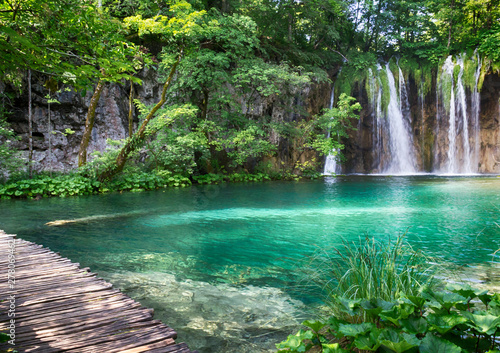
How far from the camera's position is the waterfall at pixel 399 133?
23.2 m

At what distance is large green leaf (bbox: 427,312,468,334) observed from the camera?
6.04 feet

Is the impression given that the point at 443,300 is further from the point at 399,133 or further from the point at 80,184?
the point at 399,133

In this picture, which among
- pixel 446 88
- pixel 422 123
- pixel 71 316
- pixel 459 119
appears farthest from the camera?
pixel 422 123

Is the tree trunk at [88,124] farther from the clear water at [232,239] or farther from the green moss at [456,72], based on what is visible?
the green moss at [456,72]

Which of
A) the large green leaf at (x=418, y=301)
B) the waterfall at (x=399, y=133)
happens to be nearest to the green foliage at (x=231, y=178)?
the waterfall at (x=399, y=133)

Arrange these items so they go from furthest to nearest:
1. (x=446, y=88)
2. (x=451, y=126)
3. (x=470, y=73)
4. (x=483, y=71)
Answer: (x=451, y=126) → (x=446, y=88) → (x=470, y=73) → (x=483, y=71)

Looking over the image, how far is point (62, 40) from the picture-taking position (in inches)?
121

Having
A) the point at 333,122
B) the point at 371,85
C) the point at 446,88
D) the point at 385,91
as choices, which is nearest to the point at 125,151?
the point at 333,122

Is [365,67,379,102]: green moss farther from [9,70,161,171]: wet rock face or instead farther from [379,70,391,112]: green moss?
[9,70,161,171]: wet rock face

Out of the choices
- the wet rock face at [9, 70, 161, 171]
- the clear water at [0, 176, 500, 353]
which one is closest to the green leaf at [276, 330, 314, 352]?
the clear water at [0, 176, 500, 353]

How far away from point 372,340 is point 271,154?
59.5ft

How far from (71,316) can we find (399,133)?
79.1ft

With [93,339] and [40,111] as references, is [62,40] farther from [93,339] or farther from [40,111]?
[40,111]

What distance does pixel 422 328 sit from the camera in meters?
1.90
